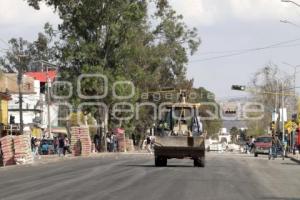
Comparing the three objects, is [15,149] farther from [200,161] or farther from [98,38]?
[98,38]

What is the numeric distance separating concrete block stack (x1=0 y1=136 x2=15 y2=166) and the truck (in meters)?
9.88

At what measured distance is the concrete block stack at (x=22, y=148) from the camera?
44344 mm

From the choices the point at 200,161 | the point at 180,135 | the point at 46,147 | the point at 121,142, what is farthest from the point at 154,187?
the point at 121,142

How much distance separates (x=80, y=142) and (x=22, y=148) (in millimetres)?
15937

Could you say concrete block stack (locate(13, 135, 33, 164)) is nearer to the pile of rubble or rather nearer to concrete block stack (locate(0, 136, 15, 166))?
the pile of rubble

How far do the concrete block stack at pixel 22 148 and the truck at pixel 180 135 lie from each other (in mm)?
9617

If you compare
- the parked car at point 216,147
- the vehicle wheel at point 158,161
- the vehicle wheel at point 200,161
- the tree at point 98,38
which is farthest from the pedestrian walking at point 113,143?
the vehicle wheel at point 200,161

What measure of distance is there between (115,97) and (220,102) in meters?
77.3

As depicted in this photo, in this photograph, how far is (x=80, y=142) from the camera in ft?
198

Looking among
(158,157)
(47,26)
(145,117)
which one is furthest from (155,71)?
(158,157)

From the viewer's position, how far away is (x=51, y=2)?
6975 centimetres

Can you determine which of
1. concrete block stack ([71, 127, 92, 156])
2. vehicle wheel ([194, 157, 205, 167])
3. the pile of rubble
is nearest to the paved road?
vehicle wheel ([194, 157, 205, 167])

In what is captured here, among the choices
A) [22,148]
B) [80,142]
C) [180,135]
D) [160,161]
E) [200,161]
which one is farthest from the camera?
[80,142]

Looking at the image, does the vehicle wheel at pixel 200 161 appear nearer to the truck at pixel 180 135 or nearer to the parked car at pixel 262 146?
the truck at pixel 180 135
